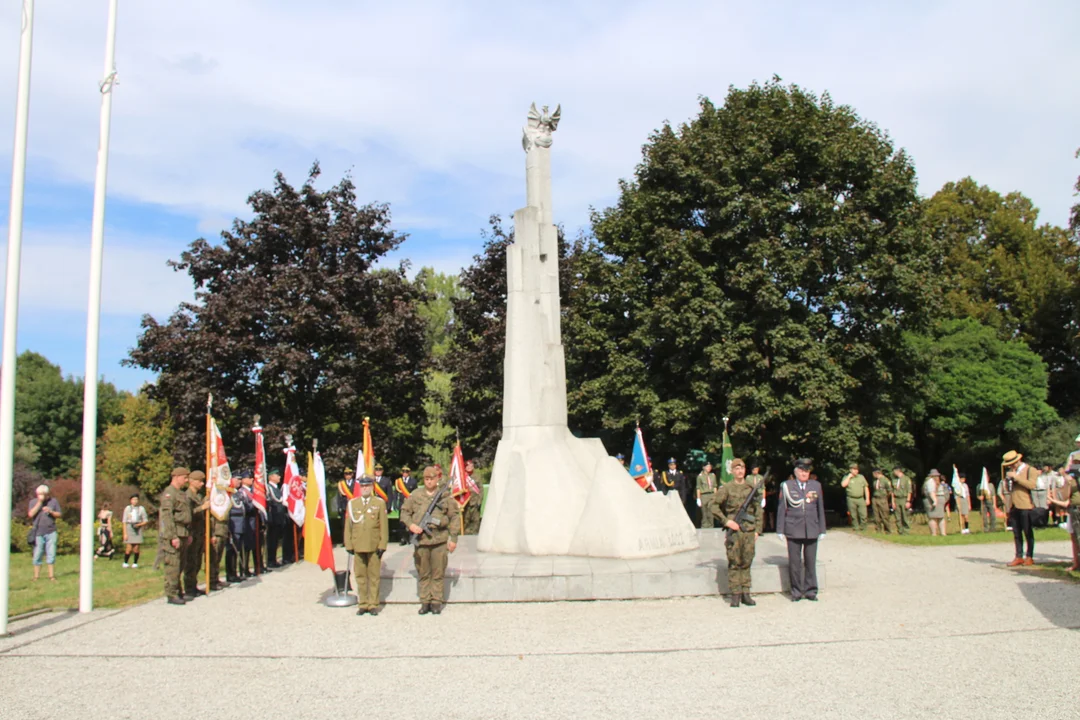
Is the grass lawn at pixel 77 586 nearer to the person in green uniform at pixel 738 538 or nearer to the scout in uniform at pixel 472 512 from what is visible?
the scout in uniform at pixel 472 512

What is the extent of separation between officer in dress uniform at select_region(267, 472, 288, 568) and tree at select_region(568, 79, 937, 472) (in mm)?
10470

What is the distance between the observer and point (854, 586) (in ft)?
39.5

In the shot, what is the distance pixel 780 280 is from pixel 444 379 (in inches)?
950

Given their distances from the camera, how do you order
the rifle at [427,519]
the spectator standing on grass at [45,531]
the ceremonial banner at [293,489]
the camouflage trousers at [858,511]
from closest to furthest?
1. the rifle at [427,519]
2. the ceremonial banner at [293,489]
3. the spectator standing on grass at [45,531]
4. the camouflage trousers at [858,511]

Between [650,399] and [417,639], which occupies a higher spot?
[650,399]

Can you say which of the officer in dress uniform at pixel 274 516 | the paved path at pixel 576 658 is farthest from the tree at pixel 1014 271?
the officer in dress uniform at pixel 274 516

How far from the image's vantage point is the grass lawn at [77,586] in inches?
481

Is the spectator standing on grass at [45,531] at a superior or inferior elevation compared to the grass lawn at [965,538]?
superior

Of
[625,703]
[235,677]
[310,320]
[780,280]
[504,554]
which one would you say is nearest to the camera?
[625,703]

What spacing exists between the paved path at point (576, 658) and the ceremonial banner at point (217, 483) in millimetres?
1388

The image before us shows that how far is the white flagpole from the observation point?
11023 millimetres

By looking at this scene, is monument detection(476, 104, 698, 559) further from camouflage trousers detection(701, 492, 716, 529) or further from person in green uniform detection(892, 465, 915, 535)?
person in green uniform detection(892, 465, 915, 535)

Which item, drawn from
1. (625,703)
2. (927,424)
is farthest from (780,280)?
(625,703)

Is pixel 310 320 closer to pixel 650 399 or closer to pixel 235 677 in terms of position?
pixel 650 399
